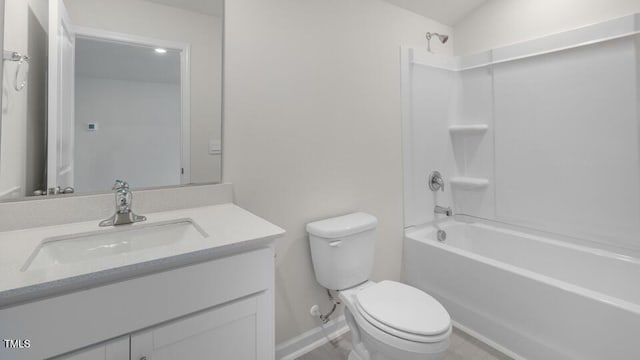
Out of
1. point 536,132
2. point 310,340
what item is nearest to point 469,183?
point 536,132

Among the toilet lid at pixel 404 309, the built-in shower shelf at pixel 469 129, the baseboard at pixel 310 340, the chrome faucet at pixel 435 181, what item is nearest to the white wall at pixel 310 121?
the baseboard at pixel 310 340

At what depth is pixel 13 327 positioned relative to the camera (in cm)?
64

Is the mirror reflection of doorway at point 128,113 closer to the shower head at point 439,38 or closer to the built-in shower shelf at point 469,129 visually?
the shower head at point 439,38

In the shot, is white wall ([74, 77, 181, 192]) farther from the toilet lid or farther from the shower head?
the shower head

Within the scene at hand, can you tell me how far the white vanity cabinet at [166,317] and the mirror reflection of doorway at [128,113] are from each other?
658 millimetres

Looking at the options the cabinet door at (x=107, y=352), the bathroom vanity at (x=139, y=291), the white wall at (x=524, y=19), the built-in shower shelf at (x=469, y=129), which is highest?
the white wall at (x=524, y=19)

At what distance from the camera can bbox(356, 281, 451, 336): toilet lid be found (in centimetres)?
120

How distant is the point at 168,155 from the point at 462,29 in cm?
253

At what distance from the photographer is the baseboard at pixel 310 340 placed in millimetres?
1677

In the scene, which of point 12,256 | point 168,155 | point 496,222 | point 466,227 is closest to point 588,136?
point 496,222

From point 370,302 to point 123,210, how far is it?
3.71 feet

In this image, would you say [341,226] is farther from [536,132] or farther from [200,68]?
[536,132]

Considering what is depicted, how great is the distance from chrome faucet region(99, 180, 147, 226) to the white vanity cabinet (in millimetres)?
446

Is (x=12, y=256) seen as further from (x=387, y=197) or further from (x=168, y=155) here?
(x=387, y=197)
